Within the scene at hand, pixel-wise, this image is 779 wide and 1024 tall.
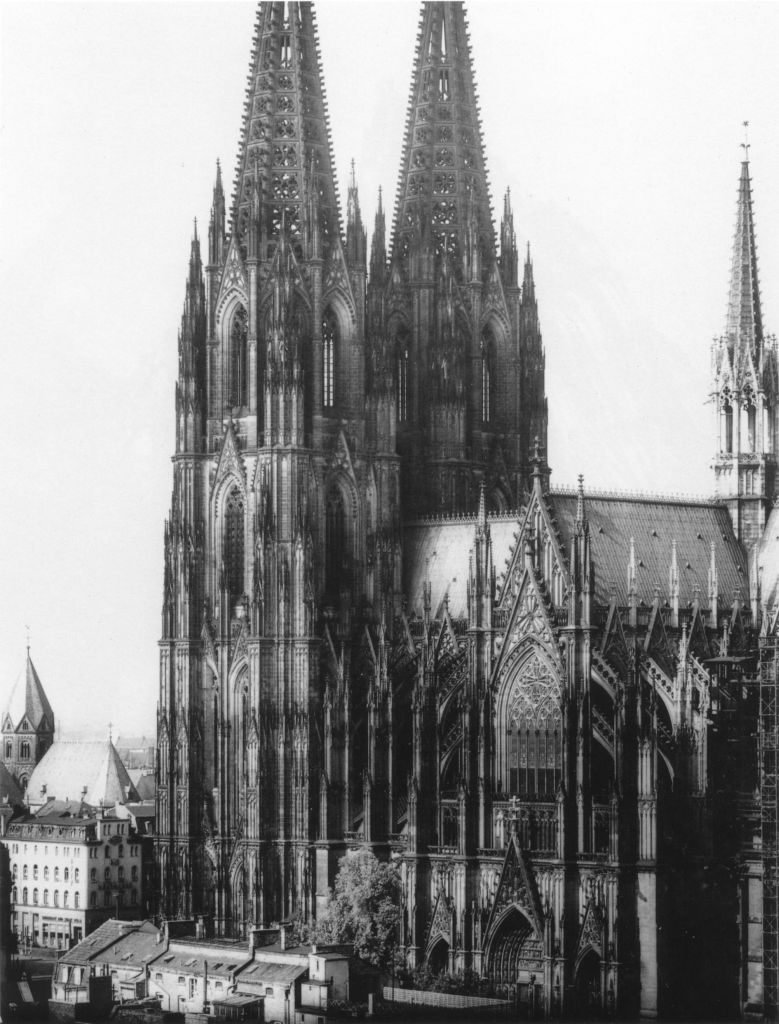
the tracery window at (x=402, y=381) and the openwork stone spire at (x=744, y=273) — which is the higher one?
the openwork stone spire at (x=744, y=273)

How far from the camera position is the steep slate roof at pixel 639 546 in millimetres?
126250

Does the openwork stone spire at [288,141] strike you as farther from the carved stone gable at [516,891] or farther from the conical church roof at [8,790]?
the conical church roof at [8,790]

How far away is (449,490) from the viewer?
142625mm

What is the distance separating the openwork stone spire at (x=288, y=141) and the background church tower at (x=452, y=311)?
20.8 ft

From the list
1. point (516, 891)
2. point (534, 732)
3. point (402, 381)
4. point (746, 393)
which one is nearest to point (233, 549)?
point (402, 381)

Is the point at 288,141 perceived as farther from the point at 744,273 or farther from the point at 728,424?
the point at 728,424

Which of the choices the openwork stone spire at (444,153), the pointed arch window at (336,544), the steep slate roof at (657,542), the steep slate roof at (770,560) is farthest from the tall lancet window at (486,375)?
the steep slate roof at (770,560)

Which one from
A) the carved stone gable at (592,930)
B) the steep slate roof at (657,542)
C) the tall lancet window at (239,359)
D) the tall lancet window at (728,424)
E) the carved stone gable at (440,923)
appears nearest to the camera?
the carved stone gable at (592,930)

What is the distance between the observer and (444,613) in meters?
131

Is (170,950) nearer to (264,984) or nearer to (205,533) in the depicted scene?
(264,984)

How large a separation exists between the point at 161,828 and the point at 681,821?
36.1 meters

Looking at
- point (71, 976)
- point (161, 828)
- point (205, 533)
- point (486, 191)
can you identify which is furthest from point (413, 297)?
point (71, 976)

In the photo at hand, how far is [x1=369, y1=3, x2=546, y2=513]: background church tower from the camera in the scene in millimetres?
143000

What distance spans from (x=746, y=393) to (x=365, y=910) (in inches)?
1373
